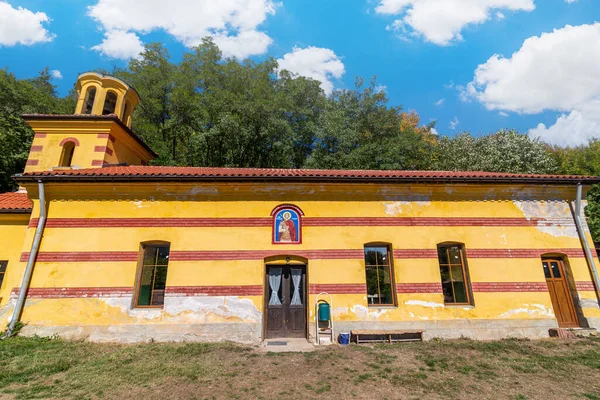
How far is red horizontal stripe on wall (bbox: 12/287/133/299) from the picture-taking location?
29.6 ft

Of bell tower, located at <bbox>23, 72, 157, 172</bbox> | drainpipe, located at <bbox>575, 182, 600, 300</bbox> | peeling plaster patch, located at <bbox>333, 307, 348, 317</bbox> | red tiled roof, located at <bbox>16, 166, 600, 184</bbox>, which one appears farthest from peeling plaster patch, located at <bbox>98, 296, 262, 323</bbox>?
drainpipe, located at <bbox>575, 182, 600, 300</bbox>

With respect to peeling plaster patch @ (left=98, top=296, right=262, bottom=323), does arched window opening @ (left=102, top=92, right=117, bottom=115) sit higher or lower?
higher

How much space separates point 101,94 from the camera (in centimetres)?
1379

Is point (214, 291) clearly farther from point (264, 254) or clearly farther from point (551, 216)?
point (551, 216)

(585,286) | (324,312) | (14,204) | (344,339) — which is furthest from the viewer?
(14,204)

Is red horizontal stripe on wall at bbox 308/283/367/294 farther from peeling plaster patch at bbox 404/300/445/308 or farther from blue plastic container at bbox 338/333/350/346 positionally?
peeling plaster patch at bbox 404/300/445/308

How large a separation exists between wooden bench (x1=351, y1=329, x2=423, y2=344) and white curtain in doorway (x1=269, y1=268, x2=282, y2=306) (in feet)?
8.74

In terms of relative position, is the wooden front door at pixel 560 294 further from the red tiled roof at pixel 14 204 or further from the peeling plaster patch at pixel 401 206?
the red tiled roof at pixel 14 204

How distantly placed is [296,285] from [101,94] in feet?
42.5

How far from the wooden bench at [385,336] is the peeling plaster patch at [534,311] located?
3090mm

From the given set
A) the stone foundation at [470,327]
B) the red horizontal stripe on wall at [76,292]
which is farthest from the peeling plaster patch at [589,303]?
the red horizontal stripe on wall at [76,292]

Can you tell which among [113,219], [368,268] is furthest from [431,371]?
[113,219]

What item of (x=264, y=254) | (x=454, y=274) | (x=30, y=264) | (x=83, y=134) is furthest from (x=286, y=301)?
(x=83, y=134)

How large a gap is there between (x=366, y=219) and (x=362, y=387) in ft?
17.9
